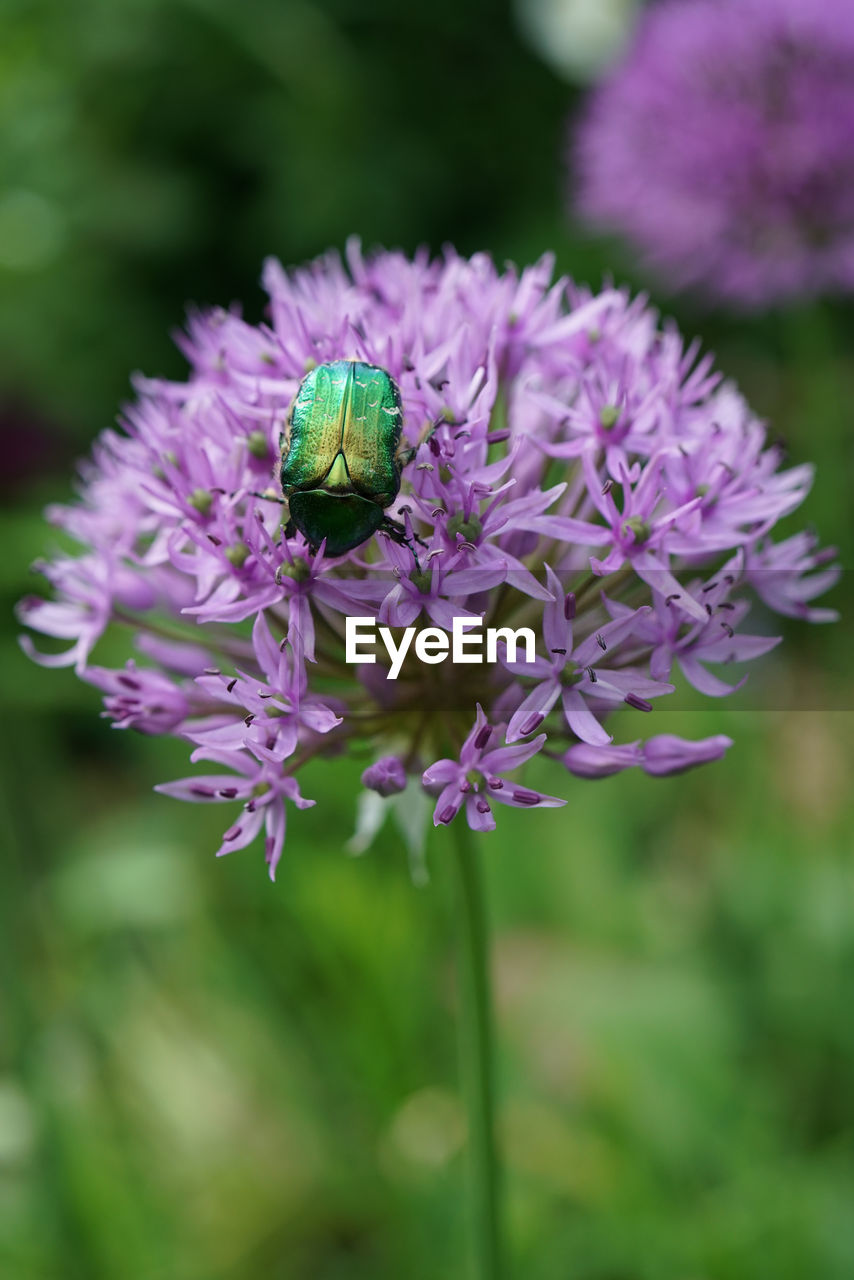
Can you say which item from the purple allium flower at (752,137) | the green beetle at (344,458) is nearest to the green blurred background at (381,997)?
the purple allium flower at (752,137)

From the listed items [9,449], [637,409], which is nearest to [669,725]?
[9,449]

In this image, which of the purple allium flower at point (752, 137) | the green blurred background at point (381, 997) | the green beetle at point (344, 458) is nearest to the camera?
the green beetle at point (344, 458)

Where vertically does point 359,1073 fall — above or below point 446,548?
below

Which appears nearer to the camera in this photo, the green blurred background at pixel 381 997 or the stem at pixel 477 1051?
the stem at pixel 477 1051

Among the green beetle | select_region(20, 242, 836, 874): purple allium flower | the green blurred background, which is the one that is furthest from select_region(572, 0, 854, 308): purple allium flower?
the green beetle

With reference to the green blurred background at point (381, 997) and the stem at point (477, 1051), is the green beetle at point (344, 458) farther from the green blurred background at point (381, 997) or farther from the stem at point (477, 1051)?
the green blurred background at point (381, 997)

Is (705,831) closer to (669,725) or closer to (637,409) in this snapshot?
(669,725)
